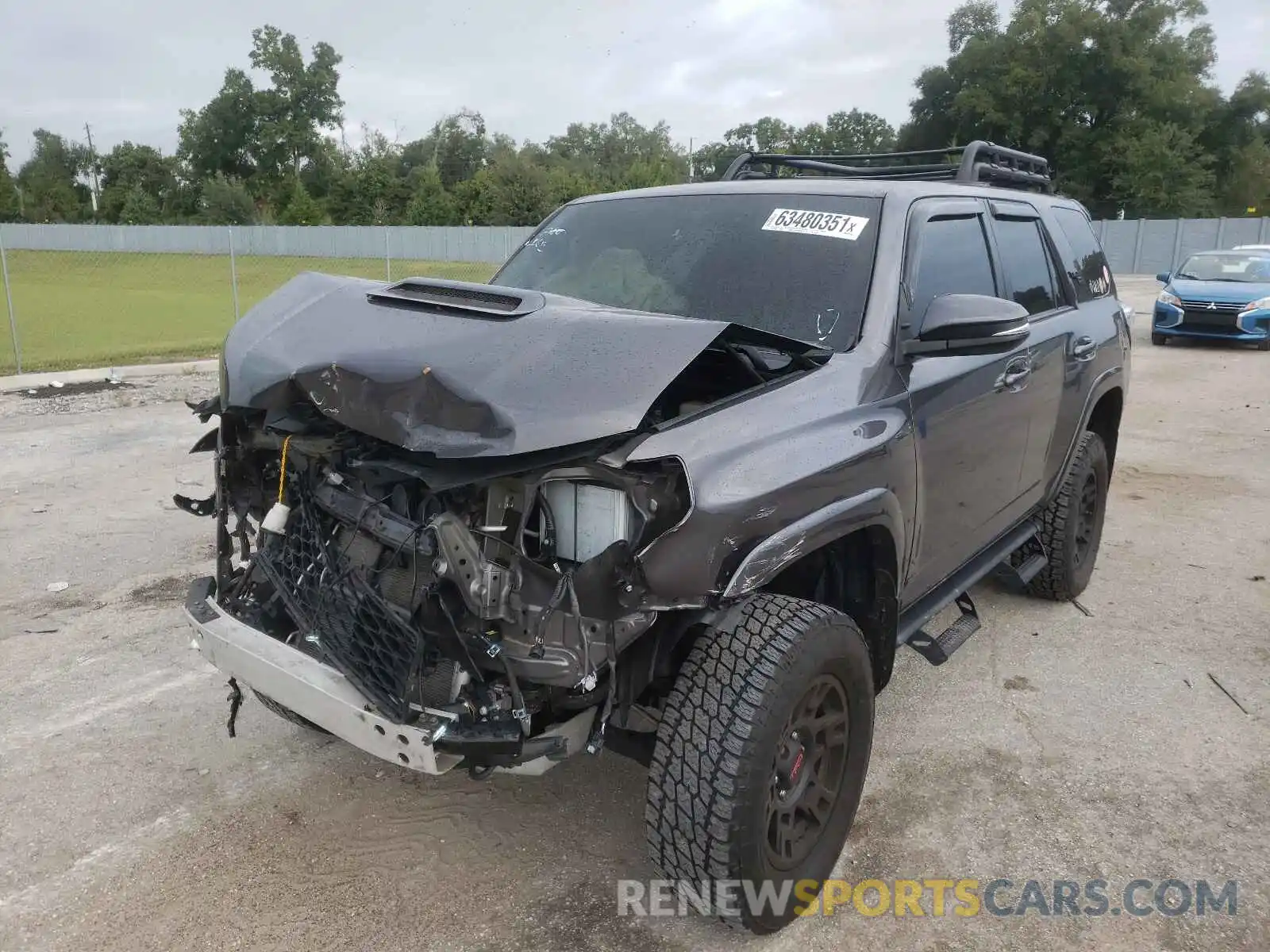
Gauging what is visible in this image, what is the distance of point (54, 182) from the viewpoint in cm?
7269

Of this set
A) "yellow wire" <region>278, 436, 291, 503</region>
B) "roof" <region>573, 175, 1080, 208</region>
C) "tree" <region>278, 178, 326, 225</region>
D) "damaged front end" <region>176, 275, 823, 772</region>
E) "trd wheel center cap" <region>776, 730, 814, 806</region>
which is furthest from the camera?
"tree" <region>278, 178, 326, 225</region>

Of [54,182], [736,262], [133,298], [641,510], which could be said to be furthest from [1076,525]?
[54,182]

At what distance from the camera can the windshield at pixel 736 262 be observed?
3.19m

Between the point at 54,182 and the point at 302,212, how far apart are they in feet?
102

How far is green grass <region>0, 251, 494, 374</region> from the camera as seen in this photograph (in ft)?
44.2

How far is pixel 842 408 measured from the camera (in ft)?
9.00

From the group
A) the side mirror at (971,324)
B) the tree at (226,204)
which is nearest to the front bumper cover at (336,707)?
the side mirror at (971,324)

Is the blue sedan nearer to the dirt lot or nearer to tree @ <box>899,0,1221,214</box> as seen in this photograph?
the dirt lot

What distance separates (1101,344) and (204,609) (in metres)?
4.09

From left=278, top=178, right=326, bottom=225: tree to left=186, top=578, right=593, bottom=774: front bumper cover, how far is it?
5588 cm

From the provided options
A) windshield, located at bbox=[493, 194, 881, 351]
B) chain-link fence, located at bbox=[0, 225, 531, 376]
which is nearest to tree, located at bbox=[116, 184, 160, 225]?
chain-link fence, located at bbox=[0, 225, 531, 376]

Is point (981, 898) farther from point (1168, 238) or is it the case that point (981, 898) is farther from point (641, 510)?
point (1168, 238)

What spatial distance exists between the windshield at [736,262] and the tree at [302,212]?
54831 mm

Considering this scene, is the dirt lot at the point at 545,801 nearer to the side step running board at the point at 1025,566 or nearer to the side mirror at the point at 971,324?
the side step running board at the point at 1025,566
